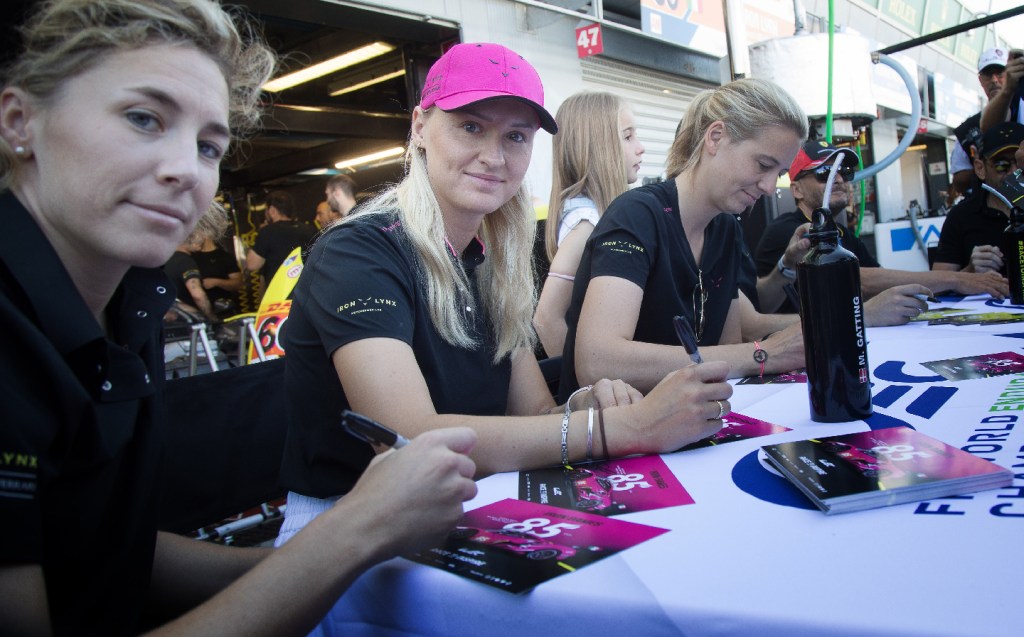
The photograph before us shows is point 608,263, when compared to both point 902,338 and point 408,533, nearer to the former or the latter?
point 902,338

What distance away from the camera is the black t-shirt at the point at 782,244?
3328mm

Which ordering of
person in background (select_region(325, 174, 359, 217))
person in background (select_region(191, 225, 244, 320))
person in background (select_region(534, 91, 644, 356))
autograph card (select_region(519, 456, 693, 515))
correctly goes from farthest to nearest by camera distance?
person in background (select_region(191, 225, 244, 320)) < person in background (select_region(325, 174, 359, 217)) < person in background (select_region(534, 91, 644, 356)) < autograph card (select_region(519, 456, 693, 515))

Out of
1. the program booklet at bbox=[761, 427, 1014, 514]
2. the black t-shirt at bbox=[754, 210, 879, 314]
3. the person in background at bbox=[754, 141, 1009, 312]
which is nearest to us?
the program booklet at bbox=[761, 427, 1014, 514]

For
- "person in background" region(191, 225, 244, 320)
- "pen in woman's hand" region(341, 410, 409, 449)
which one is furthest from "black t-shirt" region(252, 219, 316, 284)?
"pen in woman's hand" region(341, 410, 409, 449)

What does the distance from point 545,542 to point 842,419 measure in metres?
0.68

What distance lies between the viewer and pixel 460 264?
1.58 m

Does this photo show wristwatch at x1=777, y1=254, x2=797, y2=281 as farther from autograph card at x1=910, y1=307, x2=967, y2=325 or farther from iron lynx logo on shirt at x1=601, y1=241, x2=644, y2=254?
iron lynx logo on shirt at x1=601, y1=241, x2=644, y2=254

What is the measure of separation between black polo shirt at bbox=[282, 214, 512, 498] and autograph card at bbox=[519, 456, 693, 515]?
287mm

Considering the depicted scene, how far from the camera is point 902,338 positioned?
1.96 m

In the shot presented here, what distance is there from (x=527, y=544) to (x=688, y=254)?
144 centimetres

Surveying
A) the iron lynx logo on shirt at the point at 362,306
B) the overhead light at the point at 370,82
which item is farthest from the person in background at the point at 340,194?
the iron lynx logo on shirt at the point at 362,306

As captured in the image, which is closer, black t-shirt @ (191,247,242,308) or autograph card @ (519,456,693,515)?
autograph card @ (519,456,693,515)

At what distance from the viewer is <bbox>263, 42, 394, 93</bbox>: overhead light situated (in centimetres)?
628

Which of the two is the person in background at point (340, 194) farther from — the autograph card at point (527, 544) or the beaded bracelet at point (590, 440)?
the autograph card at point (527, 544)
